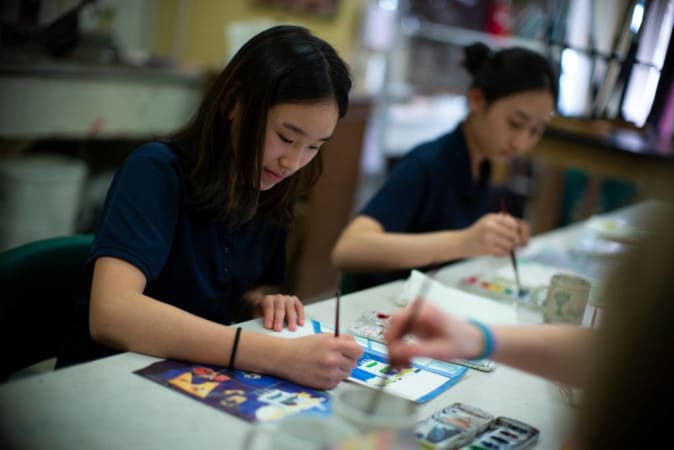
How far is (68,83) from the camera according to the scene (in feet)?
8.42

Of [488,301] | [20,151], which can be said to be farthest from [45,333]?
[20,151]

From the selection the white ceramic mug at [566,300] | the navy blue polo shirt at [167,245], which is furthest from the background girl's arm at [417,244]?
the navy blue polo shirt at [167,245]

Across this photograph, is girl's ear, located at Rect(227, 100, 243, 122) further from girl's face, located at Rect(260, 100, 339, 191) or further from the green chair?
the green chair

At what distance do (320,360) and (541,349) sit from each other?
301 mm

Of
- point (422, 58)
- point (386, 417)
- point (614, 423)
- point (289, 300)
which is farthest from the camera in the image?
point (422, 58)

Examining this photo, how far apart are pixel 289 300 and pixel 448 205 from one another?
2.39 ft

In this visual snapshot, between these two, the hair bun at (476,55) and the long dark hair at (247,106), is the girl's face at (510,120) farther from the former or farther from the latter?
the long dark hair at (247,106)

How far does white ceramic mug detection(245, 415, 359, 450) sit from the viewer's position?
0.70 meters

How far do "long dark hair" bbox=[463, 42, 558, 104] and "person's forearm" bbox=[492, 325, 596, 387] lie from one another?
3.42 feet

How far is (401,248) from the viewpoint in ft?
5.40

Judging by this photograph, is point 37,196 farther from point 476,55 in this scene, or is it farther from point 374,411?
point 374,411

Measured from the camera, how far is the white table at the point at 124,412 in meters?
0.78

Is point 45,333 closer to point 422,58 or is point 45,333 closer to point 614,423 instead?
point 614,423

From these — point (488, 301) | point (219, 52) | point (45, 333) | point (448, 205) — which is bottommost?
point (45, 333)
